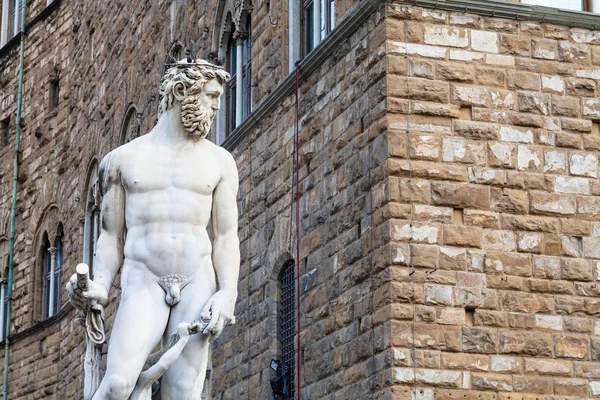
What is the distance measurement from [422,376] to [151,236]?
192 inches

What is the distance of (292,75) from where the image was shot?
58.0ft

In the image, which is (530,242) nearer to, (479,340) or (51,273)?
(479,340)

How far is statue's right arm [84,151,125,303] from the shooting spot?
1047cm

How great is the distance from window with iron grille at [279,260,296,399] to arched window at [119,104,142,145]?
8500 millimetres

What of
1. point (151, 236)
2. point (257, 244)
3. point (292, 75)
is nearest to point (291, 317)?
point (257, 244)

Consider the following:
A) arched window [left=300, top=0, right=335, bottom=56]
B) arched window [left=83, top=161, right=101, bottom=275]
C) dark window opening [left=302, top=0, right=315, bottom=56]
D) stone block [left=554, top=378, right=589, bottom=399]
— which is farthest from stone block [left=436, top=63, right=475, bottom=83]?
arched window [left=83, top=161, right=101, bottom=275]

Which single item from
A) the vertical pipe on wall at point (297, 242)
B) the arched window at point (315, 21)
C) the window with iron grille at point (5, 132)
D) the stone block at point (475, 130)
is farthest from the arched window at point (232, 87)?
the window with iron grille at point (5, 132)

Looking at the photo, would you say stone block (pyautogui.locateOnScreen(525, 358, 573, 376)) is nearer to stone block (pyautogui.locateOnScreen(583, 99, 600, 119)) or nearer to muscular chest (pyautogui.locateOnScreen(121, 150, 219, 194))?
stone block (pyautogui.locateOnScreen(583, 99, 600, 119))

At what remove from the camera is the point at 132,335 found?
994 cm

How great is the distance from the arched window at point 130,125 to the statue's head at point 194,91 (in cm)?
1514

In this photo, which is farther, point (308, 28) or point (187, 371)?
point (308, 28)

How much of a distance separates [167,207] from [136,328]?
2.98ft

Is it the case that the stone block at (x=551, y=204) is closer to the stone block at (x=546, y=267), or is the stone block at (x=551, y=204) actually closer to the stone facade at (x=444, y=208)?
the stone facade at (x=444, y=208)

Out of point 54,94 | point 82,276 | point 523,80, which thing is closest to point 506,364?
point 523,80
